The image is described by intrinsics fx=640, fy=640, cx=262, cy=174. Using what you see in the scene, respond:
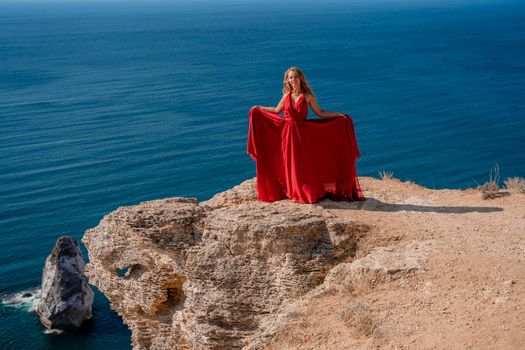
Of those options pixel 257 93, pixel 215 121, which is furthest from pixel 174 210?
pixel 257 93

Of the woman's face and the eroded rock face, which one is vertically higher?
the woman's face

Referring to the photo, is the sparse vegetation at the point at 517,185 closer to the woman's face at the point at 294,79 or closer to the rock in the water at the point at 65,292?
the woman's face at the point at 294,79

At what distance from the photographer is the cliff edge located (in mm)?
10922

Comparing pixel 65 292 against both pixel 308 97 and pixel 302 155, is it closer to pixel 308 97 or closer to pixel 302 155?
pixel 302 155

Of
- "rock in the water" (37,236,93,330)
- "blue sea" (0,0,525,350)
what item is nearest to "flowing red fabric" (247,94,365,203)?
"blue sea" (0,0,525,350)

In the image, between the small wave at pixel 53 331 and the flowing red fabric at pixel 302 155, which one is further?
the small wave at pixel 53 331

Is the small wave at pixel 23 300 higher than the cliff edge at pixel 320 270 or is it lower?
lower

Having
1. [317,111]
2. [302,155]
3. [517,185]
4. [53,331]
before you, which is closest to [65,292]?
[53,331]

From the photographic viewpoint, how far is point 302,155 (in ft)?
47.2

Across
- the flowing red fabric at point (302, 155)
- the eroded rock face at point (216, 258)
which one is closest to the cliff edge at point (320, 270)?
the eroded rock face at point (216, 258)

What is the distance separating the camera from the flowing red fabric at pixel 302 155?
14367 millimetres

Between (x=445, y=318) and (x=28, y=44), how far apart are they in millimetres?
112771

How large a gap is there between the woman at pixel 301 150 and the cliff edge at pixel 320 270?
0.45m

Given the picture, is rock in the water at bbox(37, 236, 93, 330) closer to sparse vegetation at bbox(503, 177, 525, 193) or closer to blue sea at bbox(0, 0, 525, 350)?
blue sea at bbox(0, 0, 525, 350)
